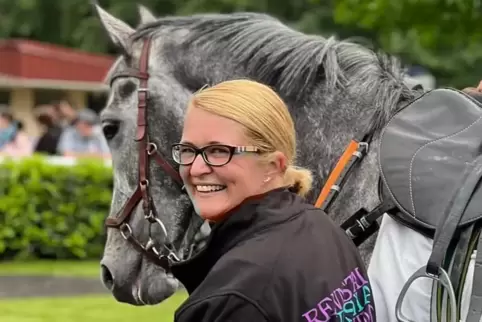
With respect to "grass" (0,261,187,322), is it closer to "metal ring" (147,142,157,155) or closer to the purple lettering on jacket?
"metal ring" (147,142,157,155)

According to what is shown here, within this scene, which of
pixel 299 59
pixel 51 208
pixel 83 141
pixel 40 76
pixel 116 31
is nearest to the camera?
pixel 299 59

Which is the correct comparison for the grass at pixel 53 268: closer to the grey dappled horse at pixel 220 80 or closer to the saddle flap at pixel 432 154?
the grey dappled horse at pixel 220 80

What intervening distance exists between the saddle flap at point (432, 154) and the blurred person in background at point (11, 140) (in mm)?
10679

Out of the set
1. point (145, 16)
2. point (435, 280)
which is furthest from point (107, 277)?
point (435, 280)

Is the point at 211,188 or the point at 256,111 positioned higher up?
the point at 256,111

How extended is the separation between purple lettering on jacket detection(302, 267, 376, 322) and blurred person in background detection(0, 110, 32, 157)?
35.9 feet

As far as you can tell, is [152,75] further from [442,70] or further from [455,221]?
[442,70]

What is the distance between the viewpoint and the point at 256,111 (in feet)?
6.57

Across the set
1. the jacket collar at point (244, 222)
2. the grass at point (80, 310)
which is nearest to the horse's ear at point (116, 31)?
the jacket collar at point (244, 222)

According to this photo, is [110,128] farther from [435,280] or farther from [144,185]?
[435,280]

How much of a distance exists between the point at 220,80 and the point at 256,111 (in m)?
1.81

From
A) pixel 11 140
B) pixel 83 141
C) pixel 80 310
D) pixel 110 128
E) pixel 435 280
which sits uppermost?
pixel 435 280

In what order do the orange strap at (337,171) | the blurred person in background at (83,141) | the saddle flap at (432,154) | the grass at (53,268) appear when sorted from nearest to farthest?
the saddle flap at (432,154)
the orange strap at (337,171)
the grass at (53,268)
the blurred person in background at (83,141)

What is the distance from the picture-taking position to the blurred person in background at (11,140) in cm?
1273
